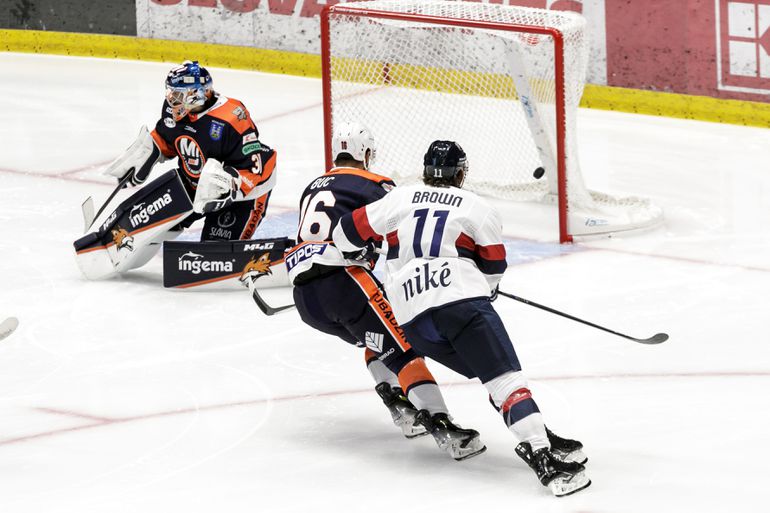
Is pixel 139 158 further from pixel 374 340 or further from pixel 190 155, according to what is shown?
pixel 374 340

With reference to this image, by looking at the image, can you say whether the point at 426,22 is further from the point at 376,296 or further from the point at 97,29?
the point at 97,29

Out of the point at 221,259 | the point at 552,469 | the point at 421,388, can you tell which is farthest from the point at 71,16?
the point at 552,469

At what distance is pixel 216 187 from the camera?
6102mm

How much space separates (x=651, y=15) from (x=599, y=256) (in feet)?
8.24

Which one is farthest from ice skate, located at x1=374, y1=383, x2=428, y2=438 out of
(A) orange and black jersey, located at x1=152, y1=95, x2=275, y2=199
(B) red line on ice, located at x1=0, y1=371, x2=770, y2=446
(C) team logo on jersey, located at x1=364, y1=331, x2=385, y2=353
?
(A) orange and black jersey, located at x1=152, y1=95, x2=275, y2=199

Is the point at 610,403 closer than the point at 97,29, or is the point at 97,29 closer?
the point at 610,403

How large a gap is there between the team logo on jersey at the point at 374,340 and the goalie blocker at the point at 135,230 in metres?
1.99

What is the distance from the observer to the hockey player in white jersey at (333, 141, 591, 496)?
13.4ft

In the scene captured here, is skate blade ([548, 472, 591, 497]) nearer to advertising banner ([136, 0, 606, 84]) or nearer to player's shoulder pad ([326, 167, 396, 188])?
player's shoulder pad ([326, 167, 396, 188])

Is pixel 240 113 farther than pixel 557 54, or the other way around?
pixel 557 54

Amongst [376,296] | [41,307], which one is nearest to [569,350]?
[376,296]

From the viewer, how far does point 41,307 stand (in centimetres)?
614

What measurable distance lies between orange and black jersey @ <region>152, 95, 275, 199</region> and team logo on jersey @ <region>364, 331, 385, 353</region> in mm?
1806

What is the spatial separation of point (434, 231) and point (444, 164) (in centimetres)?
21
